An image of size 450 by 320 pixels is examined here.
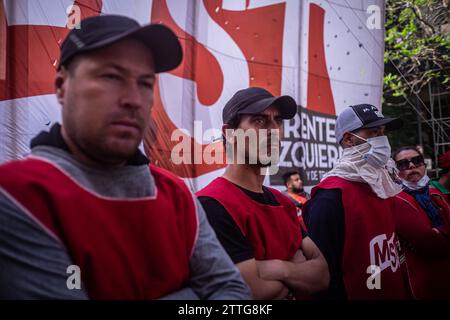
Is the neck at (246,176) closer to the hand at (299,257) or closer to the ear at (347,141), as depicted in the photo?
the hand at (299,257)

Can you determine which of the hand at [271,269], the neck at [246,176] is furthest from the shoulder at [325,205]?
the hand at [271,269]

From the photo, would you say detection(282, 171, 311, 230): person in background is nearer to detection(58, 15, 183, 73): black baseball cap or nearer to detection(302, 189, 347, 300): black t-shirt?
detection(302, 189, 347, 300): black t-shirt

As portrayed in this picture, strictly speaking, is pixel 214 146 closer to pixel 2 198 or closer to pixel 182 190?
pixel 182 190

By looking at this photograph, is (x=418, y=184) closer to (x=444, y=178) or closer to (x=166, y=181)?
(x=444, y=178)

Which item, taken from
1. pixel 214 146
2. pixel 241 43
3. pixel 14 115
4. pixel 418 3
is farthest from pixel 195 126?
pixel 418 3

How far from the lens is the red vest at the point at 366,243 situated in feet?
6.80

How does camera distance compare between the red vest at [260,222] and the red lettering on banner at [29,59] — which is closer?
the red vest at [260,222]

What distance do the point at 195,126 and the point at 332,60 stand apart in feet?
8.71

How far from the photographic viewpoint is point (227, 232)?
5.06 ft

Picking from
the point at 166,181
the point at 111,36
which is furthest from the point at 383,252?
the point at 111,36

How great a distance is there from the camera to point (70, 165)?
104cm

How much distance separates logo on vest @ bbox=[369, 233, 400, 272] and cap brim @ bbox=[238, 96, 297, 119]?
0.84 m

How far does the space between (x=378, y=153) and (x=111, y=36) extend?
6.04 feet

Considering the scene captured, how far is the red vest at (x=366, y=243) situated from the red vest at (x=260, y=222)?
455mm
